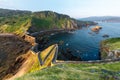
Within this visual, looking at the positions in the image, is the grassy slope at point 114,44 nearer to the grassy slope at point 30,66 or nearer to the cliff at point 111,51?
the cliff at point 111,51

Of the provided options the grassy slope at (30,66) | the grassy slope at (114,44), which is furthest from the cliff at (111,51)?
the grassy slope at (30,66)

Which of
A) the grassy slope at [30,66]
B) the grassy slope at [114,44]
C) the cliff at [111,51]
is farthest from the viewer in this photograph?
the grassy slope at [114,44]

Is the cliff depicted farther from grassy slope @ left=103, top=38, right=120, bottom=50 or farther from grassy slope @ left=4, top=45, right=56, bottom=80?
grassy slope @ left=4, top=45, right=56, bottom=80

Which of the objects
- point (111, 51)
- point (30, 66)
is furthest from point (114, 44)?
point (30, 66)

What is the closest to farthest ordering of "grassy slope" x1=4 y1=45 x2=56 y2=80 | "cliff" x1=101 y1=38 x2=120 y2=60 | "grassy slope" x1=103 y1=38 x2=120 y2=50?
"grassy slope" x1=4 y1=45 x2=56 y2=80 < "cliff" x1=101 y1=38 x2=120 y2=60 < "grassy slope" x1=103 y1=38 x2=120 y2=50

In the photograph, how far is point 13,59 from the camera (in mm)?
92250

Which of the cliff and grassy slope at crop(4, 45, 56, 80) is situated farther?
the cliff

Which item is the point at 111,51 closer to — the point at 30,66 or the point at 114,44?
the point at 114,44

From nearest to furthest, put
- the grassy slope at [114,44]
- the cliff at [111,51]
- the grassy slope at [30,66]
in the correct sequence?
the grassy slope at [30,66] < the cliff at [111,51] < the grassy slope at [114,44]

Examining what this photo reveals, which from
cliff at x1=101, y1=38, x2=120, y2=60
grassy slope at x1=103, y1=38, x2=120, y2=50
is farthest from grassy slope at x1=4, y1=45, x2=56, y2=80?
grassy slope at x1=103, y1=38, x2=120, y2=50

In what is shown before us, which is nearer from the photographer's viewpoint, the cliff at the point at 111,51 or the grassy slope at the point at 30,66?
the grassy slope at the point at 30,66

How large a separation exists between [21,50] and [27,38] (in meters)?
42.3

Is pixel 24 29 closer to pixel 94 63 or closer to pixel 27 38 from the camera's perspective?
pixel 27 38

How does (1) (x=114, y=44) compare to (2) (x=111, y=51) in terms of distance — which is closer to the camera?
(2) (x=111, y=51)
